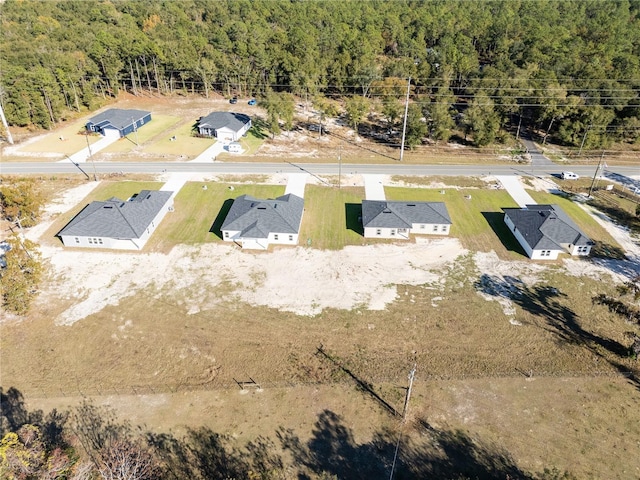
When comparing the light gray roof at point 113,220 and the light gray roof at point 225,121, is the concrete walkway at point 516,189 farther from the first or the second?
the light gray roof at point 113,220

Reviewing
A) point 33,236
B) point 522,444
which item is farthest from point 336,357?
point 33,236

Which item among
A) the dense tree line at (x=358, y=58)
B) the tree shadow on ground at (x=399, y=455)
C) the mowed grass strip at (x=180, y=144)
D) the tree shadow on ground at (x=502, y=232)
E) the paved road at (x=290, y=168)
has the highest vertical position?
the dense tree line at (x=358, y=58)

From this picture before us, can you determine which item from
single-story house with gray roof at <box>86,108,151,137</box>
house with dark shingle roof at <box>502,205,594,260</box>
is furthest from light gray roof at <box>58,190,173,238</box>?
house with dark shingle roof at <box>502,205,594,260</box>

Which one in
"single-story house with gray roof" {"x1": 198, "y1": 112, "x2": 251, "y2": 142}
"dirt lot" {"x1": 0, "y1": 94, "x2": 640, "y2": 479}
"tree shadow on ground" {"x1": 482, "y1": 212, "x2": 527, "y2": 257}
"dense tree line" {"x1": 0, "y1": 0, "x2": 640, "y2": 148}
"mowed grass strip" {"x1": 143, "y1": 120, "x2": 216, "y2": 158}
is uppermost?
"dense tree line" {"x1": 0, "y1": 0, "x2": 640, "y2": 148}

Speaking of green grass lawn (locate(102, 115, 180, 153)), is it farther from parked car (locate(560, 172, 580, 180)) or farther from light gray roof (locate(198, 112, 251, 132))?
parked car (locate(560, 172, 580, 180))

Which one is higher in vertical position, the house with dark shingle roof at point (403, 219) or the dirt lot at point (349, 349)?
the house with dark shingle roof at point (403, 219)

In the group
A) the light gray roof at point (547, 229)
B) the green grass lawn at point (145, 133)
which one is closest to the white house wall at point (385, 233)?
the light gray roof at point (547, 229)
